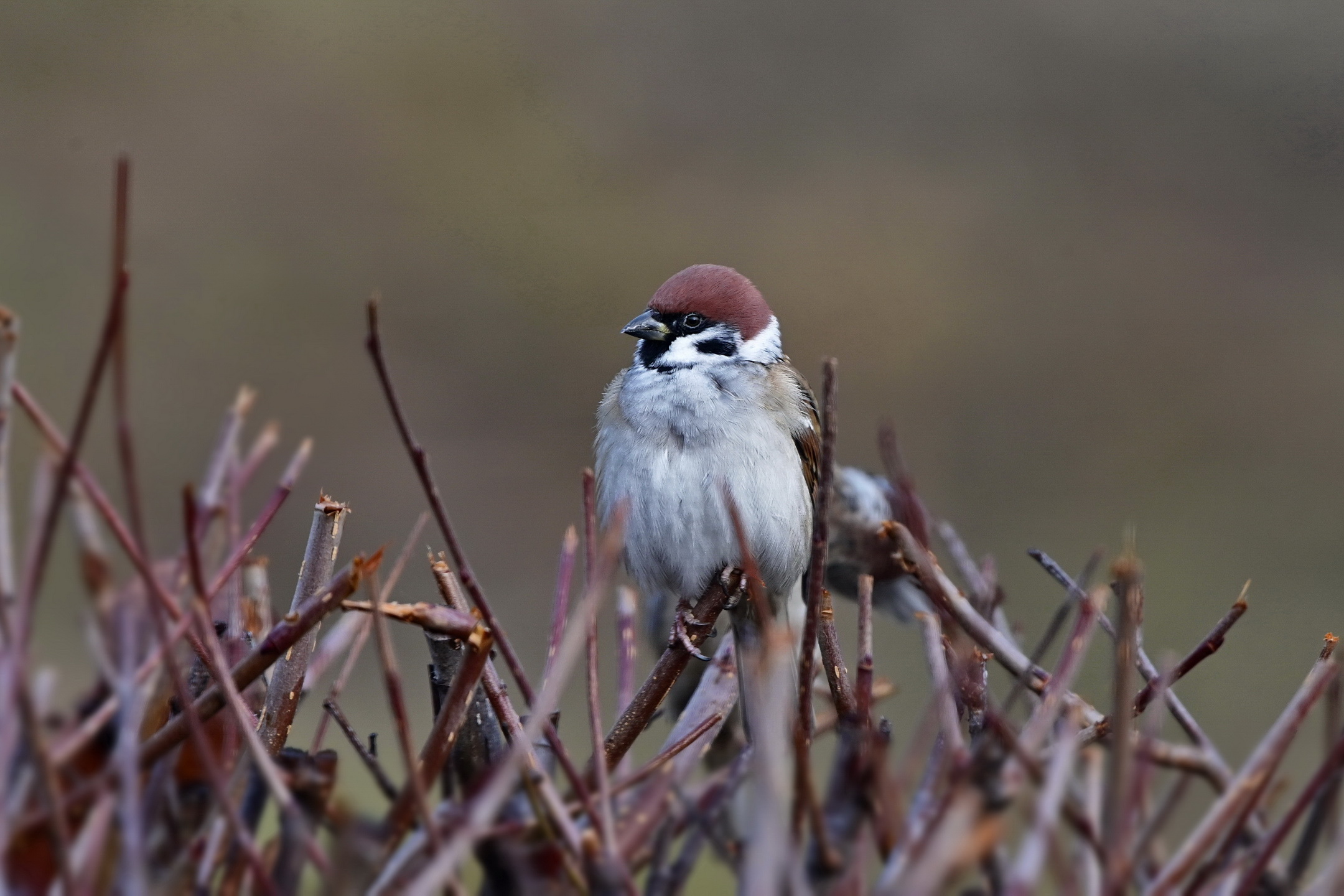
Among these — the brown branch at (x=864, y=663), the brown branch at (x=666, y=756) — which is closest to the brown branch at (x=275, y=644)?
the brown branch at (x=666, y=756)

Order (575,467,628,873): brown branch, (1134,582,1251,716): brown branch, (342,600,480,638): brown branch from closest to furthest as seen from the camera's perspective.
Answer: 1. (575,467,628,873): brown branch
2. (342,600,480,638): brown branch
3. (1134,582,1251,716): brown branch

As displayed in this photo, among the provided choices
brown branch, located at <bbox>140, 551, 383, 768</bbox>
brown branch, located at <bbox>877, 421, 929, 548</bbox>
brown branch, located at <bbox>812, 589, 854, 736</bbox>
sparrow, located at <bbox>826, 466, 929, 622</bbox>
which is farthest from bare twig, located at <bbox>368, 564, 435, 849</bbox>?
sparrow, located at <bbox>826, 466, 929, 622</bbox>

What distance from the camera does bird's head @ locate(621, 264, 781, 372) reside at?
271cm

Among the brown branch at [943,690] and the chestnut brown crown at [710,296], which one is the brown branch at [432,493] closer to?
the brown branch at [943,690]

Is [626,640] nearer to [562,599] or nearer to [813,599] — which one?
[562,599]

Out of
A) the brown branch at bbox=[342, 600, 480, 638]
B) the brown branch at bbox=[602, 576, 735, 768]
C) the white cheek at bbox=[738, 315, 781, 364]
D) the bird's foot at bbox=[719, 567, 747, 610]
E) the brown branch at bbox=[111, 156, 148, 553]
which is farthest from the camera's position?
the white cheek at bbox=[738, 315, 781, 364]

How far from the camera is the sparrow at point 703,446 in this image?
2.71 metres

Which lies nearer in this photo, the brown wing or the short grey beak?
the short grey beak

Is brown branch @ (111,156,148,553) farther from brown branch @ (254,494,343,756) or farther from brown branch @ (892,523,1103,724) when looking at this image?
brown branch @ (892,523,1103,724)

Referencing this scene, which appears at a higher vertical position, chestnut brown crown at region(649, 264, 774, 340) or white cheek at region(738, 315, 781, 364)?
chestnut brown crown at region(649, 264, 774, 340)

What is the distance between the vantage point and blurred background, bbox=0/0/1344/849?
261 inches

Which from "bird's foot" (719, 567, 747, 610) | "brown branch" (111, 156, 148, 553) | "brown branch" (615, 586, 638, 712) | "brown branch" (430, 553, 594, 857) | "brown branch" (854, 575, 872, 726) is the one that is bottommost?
"bird's foot" (719, 567, 747, 610)

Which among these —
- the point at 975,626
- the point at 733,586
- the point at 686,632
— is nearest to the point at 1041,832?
the point at 975,626

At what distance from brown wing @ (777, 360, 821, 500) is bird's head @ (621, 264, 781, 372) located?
10 cm
